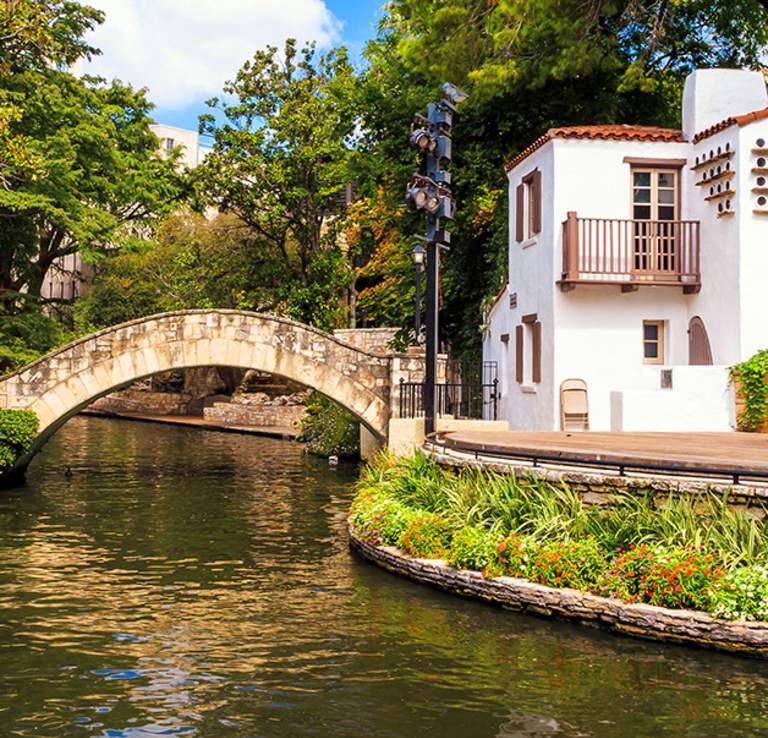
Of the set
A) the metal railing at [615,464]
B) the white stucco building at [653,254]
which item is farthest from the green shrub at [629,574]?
the white stucco building at [653,254]

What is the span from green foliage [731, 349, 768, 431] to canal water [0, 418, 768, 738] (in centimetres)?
744

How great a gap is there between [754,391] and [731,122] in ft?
16.2

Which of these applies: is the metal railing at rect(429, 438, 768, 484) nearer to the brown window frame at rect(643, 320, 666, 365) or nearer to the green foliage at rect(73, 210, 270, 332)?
the brown window frame at rect(643, 320, 666, 365)

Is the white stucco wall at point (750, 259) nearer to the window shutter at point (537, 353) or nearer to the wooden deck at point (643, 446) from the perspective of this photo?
the wooden deck at point (643, 446)

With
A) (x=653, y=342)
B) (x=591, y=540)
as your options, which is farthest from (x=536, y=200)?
(x=591, y=540)

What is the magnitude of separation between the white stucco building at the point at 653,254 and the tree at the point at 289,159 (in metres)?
17.9

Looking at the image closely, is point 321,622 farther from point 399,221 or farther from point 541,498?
point 399,221

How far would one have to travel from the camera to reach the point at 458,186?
29484 mm

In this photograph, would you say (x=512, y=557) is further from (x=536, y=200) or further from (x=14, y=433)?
(x=14, y=433)

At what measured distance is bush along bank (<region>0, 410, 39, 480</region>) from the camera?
23.8 metres

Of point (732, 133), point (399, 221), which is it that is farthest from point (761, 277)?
point (399, 221)

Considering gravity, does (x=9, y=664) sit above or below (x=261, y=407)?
below

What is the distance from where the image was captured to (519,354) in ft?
76.6

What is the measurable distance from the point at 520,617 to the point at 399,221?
21.2 m
